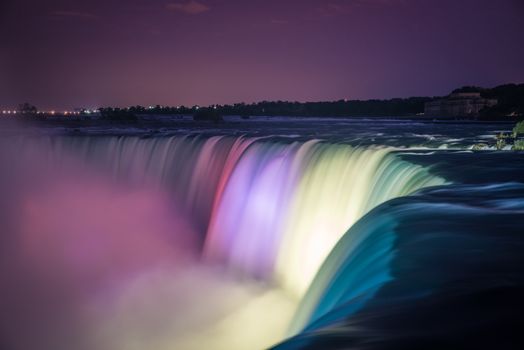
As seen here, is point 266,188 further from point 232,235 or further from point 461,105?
point 461,105

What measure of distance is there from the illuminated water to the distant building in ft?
141

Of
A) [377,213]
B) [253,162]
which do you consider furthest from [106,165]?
[377,213]

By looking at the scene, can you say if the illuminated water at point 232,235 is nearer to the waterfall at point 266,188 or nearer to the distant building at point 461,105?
the waterfall at point 266,188

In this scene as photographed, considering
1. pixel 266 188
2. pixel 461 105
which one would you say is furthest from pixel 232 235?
pixel 461 105

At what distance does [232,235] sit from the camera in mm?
14625

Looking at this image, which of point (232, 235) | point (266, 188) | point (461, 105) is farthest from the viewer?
point (461, 105)

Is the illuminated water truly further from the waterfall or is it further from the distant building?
the distant building

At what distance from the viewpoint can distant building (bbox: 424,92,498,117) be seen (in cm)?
5547

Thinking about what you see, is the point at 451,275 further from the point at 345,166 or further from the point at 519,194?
the point at 345,166

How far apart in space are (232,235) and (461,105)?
51529 millimetres

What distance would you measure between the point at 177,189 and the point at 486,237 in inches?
603

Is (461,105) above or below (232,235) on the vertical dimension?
above

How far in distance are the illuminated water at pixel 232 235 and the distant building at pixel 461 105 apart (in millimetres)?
42857

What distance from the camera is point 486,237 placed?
15.4 ft
